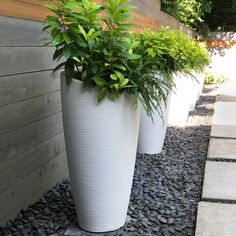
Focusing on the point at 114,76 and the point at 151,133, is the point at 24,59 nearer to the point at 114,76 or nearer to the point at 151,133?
the point at 114,76

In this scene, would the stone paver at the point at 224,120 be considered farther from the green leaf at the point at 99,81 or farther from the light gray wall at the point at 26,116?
the green leaf at the point at 99,81

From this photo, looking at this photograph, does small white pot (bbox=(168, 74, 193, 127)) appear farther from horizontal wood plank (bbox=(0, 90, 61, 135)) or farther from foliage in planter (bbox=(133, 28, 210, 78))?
horizontal wood plank (bbox=(0, 90, 61, 135))

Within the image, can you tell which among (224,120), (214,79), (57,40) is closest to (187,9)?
(214,79)

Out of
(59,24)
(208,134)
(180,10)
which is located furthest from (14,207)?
(180,10)

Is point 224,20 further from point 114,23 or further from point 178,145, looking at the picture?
point 114,23

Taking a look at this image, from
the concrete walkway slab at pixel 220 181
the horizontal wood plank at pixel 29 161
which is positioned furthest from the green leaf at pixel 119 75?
the concrete walkway slab at pixel 220 181

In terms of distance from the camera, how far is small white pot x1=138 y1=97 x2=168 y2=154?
4.46 m

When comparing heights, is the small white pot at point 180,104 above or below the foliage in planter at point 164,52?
below

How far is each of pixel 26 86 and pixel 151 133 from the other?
191 centimetres

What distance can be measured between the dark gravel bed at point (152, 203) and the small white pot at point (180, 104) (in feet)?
4.03

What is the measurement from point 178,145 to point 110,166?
8.81 feet

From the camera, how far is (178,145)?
5105 mm

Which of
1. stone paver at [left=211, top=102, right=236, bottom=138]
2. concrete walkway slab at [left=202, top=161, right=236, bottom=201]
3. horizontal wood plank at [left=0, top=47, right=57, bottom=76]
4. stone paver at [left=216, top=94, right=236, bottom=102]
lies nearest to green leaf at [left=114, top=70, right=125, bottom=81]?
horizontal wood plank at [left=0, top=47, right=57, bottom=76]

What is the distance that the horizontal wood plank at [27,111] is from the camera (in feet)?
8.59
